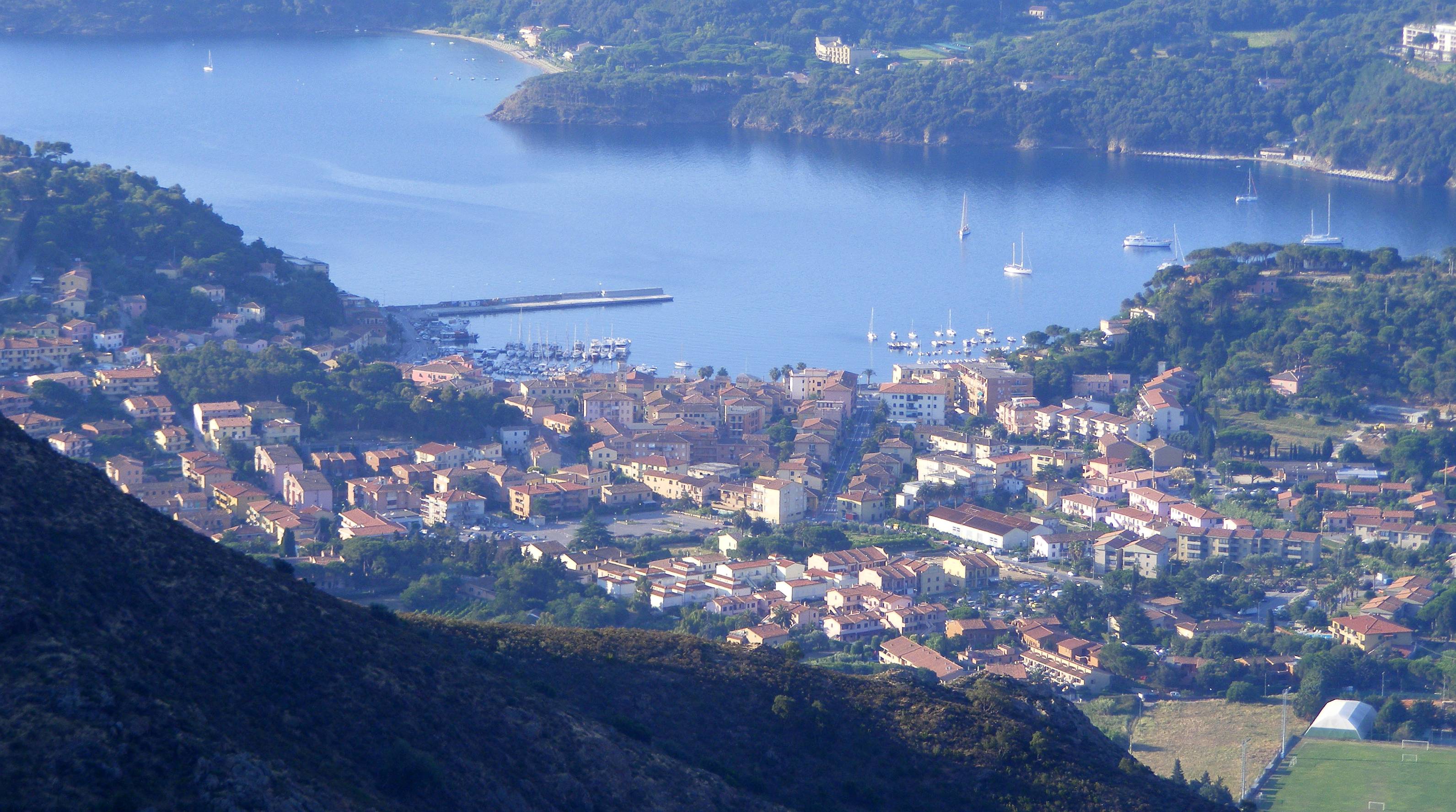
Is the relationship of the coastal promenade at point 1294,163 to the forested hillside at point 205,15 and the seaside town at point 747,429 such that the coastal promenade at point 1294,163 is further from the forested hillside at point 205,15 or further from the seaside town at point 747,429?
the forested hillside at point 205,15

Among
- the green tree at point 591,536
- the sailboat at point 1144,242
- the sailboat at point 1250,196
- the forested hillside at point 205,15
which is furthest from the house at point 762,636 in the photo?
the forested hillside at point 205,15

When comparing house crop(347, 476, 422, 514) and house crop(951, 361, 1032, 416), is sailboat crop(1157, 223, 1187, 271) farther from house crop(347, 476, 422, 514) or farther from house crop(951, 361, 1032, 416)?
house crop(347, 476, 422, 514)

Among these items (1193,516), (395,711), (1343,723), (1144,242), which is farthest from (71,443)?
(1144,242)

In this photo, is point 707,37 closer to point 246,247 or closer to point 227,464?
point 246,247

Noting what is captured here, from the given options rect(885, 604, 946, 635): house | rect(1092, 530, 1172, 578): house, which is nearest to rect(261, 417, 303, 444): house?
rect(885, 604, 946, 635): house

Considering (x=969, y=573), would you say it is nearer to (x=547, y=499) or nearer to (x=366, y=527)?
(x=547, y=499)

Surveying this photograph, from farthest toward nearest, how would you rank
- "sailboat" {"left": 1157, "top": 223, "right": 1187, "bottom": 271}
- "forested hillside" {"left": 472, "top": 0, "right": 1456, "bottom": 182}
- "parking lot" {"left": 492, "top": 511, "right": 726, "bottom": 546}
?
"forested hillside" {"left": 472, "top": 0, "right": 1456, "bottom": 182} → "sailboat" {"left": 1157, "top": 223, "right": 1187, "bottom": 271} → "parking lot" {"left": 492, "top": 511, "right": 726, "bottom": 546}
